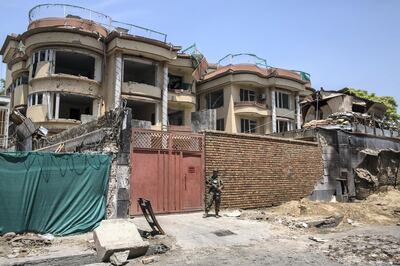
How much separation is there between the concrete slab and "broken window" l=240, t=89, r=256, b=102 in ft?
67.7

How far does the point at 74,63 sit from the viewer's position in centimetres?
2662

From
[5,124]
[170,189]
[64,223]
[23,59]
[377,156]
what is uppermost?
[23,59]

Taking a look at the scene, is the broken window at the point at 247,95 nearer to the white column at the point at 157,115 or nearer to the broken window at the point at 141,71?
the broken window at the point at 141,71

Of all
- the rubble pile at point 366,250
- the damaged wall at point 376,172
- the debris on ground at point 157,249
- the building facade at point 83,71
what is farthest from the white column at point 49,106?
the rubble pile at point 366,250

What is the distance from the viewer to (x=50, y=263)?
24.4 ft

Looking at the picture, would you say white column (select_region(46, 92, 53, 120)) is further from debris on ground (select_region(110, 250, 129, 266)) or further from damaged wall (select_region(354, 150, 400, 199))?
damaged wall (select_region(354, 150, 400, 199))

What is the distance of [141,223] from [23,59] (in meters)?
20.9

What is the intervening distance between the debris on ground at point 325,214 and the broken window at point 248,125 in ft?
52.4

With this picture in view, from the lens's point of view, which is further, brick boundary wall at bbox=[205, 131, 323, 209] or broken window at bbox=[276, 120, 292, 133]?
broken window at bbox=[276, 120, 292, 133]

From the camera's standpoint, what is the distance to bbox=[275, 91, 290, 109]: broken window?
1280 inches

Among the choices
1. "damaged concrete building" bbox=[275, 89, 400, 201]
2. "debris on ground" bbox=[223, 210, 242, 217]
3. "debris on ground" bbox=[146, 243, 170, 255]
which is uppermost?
"damaged concrete building" bbox=[275, 89, 400, 201]

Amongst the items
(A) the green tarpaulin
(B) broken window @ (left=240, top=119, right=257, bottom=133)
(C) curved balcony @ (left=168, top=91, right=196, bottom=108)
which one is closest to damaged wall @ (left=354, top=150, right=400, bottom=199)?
(B) broken window @ (left=240, top=119, right=257, bottom=133)

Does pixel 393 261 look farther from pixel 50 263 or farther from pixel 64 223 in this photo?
pixel 64 223

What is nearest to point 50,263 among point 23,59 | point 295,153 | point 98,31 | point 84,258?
point 84,258
